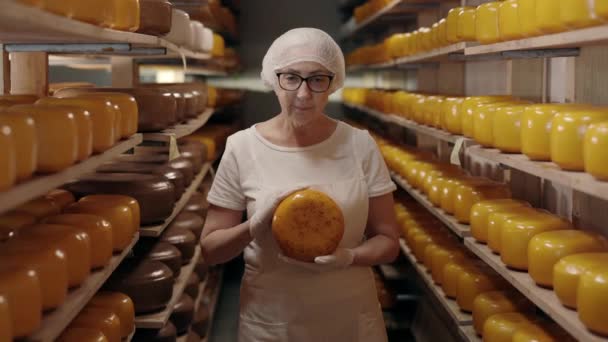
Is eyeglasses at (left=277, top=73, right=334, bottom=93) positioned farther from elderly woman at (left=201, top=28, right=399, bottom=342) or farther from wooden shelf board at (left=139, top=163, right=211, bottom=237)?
wooden shelf board at (left=139, top=163, right=211, bottom=237)

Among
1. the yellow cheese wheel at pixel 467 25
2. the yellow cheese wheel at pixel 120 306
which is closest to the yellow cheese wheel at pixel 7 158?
the yellow cheese wheel at pixel 120 306

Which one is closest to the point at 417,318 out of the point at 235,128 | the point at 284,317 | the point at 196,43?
the point at 196,43

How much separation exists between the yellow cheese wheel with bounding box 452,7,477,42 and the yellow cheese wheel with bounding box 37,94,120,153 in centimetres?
147

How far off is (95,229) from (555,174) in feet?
4.49

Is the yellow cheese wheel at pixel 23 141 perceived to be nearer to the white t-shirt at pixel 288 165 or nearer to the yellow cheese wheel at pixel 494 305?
the white t-shirt at pixel 288 165

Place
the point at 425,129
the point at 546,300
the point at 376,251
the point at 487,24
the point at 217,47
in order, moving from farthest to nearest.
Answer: the point at 217,47 < the point at 425,129 < the point at 487,24 < the point at 376,251 < the point at 546,300

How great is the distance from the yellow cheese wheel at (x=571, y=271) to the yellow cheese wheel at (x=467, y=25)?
4.35 feet

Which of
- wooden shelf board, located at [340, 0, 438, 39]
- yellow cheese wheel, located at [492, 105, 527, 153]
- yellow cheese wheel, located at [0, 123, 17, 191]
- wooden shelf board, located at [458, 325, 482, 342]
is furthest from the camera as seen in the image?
wooden shelf board, located at [340, 0, 438, 39]

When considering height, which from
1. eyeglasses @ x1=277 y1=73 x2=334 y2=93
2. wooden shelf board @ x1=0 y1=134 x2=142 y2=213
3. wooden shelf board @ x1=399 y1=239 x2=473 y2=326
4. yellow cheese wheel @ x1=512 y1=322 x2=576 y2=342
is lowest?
Result: wooden shelf board @ x1=399 y1=239 x2=473 y2=326

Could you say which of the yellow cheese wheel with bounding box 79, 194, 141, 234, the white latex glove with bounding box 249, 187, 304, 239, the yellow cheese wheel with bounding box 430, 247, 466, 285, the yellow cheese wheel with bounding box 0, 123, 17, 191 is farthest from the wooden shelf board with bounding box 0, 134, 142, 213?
the yellow cheese wheel with bounding box 430, 247, 466, 285

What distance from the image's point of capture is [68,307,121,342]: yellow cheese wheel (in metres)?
2.61

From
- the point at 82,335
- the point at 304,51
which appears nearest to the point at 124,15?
the point at 304,51

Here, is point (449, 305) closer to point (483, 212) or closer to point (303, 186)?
point (483, 212)

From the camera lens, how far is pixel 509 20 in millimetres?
2717
